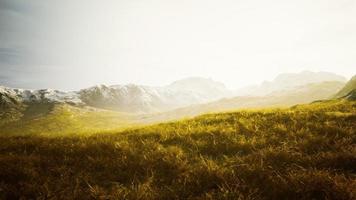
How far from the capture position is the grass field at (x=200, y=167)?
3717 millimetres

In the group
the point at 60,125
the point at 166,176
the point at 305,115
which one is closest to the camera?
the point at 166,176

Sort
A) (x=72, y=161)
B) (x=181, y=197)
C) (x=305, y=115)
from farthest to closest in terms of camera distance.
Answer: (x=305, y=115), (x=72, y=161), (x=181, y=197)

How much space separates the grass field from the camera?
3717 millimetres

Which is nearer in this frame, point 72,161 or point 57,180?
point 57,180

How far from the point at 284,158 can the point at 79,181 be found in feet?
13.4

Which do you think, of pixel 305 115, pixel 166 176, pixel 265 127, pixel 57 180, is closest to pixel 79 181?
pixel 57 180

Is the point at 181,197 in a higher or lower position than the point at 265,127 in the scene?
lower

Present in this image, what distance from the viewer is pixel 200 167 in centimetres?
467

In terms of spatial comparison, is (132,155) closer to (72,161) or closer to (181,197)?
(72,161)

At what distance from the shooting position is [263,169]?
14.1ft

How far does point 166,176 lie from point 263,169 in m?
1.84

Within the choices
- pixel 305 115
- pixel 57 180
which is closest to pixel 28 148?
pixel 57 180

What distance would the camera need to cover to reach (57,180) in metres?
4.50

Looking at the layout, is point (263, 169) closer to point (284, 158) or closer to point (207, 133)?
point (284, 158)
